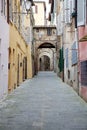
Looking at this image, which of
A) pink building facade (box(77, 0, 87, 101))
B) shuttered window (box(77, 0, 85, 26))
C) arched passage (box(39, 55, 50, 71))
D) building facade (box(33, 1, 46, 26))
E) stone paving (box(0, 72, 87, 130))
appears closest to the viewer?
stone paving (box(0, 72, 87, 130))

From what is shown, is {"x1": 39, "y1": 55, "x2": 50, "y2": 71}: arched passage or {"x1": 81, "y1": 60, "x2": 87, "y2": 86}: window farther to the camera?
{"x1": 39, "y1": 55, "x2": 50, "y2": 71}: arched passage

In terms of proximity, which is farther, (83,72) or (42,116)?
(83,72)

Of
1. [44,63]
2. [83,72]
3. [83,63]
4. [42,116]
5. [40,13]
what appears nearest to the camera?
[42,116]

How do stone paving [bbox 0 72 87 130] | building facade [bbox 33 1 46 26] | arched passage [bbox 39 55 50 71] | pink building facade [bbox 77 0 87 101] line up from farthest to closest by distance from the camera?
arched passage [bbox 39 55 50 71] → building facade [bbox 33 1 46 26] → pink building facade [bbox 77 0 87 101] → stone paving [bbox 0 72 87 130]

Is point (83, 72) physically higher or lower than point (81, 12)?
lower

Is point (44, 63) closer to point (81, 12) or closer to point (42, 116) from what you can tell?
point (81, 12)

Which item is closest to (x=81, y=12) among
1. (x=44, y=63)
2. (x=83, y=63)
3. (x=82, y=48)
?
(x=82, y=48)

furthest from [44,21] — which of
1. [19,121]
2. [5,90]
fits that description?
[19,121]

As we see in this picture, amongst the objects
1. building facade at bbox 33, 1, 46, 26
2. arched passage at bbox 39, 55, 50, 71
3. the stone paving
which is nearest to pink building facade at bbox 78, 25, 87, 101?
the stone paving

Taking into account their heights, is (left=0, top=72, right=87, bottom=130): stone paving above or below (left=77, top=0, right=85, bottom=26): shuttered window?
below

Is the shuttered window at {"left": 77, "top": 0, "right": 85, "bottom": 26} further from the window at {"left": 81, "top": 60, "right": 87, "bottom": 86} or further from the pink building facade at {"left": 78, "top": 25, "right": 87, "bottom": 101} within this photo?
the window at {"left": 81, "top": 60, "right": 87, "bottom": 86}

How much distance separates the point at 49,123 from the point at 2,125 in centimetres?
115

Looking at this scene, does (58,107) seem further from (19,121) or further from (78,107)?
(19,121)

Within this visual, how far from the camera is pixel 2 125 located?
31.1 ft
